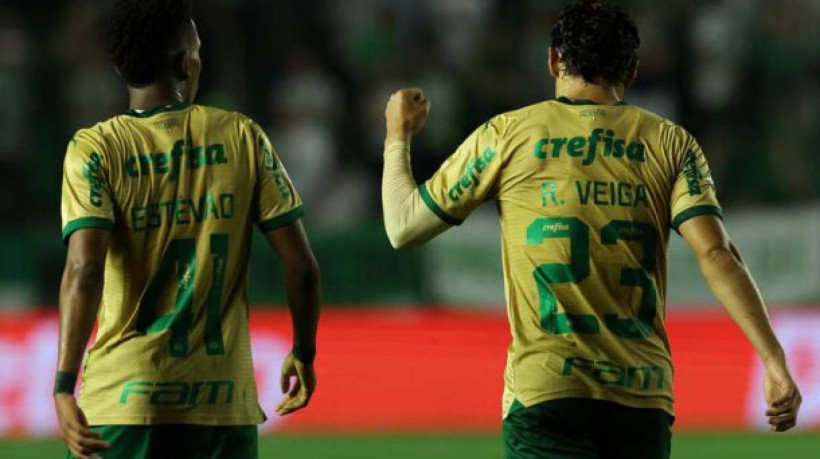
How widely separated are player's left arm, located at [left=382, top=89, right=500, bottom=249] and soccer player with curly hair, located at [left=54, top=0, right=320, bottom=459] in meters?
0.42

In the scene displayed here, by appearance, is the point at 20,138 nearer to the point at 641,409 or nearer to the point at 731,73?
the point at 731,73

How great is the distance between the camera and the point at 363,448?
9.91 m

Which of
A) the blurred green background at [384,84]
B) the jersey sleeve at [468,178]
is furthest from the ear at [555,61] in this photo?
the blurred green background at [384,84]

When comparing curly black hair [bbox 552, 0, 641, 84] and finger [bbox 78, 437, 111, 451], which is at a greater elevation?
curly black hair [bbox 552, 0, 641, 84]

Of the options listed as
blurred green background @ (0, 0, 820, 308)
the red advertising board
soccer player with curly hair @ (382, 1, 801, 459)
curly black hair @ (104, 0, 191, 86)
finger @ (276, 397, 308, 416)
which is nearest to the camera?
soccer player with curly hair @ (382, 1, 801, 459)

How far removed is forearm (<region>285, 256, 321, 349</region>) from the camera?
4.55 m

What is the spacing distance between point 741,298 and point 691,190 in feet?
1.06

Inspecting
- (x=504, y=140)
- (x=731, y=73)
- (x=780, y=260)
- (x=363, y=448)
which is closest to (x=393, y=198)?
(x=504, y=140)

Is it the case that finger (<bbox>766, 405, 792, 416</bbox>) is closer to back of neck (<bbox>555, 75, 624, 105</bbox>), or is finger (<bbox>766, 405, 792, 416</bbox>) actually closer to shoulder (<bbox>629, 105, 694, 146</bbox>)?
shoulder (<bbox>629, 105, 694, 146</bbox>)

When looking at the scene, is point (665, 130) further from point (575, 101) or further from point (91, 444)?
point (91, 444)

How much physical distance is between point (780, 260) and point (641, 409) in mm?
7818

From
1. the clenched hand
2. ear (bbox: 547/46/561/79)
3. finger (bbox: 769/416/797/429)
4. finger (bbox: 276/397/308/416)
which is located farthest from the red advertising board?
finger (bbox: 769/416/797/429)

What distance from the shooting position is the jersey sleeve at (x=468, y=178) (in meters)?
4.44

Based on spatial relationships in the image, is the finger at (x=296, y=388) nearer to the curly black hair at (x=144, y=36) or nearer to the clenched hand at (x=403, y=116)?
the clenched hand at (x=403, y=116)
